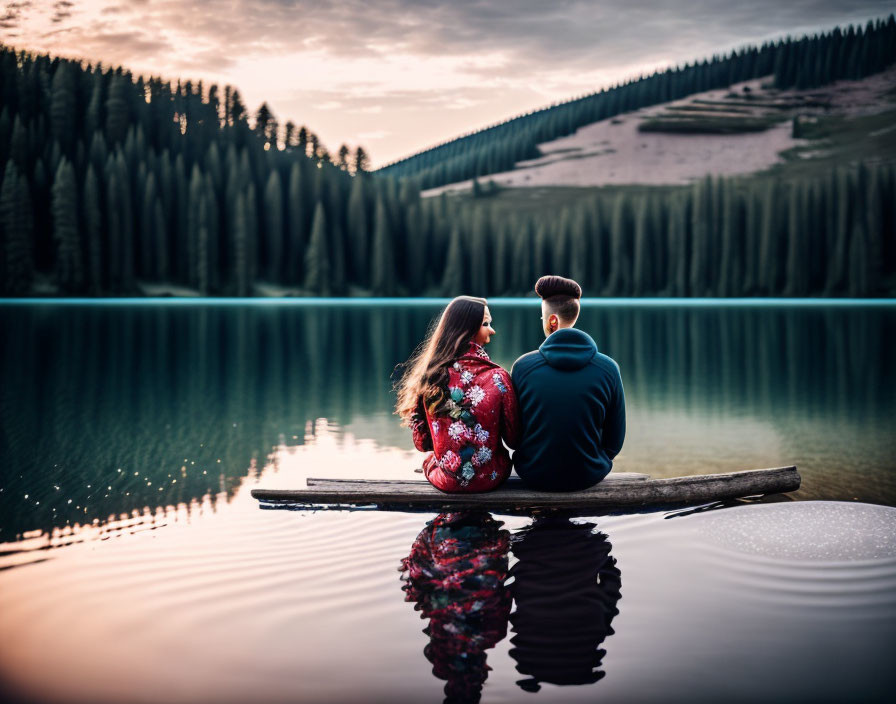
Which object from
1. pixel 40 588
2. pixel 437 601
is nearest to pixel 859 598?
pixel 437 601

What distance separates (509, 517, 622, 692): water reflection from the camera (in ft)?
15.6

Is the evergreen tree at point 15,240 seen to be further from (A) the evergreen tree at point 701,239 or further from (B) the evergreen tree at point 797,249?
(B) the evergreen tree at point 797,249

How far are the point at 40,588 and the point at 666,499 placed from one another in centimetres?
572

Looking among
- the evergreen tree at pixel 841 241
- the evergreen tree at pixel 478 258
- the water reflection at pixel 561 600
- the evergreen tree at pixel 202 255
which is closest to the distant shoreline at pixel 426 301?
the evergreen tree at pixel 202 255

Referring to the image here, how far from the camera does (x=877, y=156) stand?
580 feet

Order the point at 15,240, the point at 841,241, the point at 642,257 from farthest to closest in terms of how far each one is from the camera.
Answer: the point at 642,257 < the point at 841,241 < the point at 15,240

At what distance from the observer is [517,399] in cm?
744

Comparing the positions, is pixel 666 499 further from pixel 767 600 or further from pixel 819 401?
pixel 819 401

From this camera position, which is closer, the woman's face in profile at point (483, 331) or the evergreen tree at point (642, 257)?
the woman's face in profile at point (483, 331)

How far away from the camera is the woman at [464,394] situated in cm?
720

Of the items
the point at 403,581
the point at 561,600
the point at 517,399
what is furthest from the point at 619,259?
the point at 561,600

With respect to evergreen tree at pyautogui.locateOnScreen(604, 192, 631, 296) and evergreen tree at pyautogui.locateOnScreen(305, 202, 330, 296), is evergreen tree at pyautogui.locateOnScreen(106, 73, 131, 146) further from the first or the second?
→ evergreen tree at pyautogui.locateOnScreen(604, 192, 631, 296)

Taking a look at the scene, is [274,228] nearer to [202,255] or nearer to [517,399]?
[202,255]

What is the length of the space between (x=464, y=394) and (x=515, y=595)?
2.03 metres
